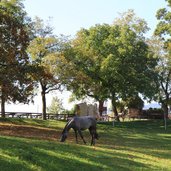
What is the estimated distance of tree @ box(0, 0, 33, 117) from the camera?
Result: 31.0 m

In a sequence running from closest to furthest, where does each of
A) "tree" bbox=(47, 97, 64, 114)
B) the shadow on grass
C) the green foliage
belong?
the shadow on grass
the green foliage
"tree" bbox=(47, 97, 64, 114)

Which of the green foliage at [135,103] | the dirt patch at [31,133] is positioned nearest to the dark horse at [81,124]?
the dirt patch at [31,133]

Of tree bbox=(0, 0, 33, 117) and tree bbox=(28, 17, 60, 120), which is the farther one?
tree bbox=(28, 17, 60, 120)

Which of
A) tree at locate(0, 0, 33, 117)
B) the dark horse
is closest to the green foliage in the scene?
tree at locate(0, 0, 33, 117)

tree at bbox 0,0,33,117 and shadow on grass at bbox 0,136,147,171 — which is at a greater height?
tree at bbox 0,0,33,117

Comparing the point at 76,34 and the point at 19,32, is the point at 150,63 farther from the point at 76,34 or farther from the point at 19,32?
the point at 19,32

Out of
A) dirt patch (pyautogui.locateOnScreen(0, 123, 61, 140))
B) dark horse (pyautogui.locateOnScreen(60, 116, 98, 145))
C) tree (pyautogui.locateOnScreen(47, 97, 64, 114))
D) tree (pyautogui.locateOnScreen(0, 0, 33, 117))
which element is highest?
tree (pyautogui.locateOnScreen(0, 0, 33, 117))

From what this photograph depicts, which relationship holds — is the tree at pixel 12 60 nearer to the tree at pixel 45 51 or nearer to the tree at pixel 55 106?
the tree at pixel 45 51

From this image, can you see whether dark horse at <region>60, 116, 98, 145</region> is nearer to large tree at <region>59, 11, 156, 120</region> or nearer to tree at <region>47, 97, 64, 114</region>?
large tree at <region>59, 11, 156, 120</region>

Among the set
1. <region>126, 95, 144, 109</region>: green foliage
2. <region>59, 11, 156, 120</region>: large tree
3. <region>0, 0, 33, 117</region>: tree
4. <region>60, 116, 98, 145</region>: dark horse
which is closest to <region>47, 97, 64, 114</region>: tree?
<region>126, 95, 144, 109</region>: green foliage

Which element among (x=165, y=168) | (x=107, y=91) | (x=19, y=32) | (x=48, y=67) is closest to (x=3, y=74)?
(x=19, y=32)

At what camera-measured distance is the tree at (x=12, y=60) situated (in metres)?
31.0

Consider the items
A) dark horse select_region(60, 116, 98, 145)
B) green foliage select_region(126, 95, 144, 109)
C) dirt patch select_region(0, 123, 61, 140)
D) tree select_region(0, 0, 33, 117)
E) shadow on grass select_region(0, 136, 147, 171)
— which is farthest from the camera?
green foliage select_region(126, 95, 144, 109)

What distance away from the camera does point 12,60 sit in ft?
107
